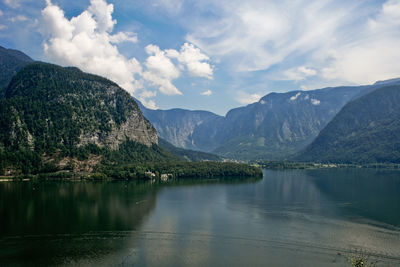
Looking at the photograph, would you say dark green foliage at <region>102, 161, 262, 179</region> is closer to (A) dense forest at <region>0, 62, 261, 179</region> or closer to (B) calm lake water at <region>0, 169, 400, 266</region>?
(A) dense forest at <region>0, 62, 261, 179</region>

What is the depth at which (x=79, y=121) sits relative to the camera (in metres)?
193

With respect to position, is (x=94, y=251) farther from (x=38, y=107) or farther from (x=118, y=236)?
(x=38, y=107)

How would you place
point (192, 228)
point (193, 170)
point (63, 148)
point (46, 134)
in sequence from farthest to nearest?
1. point (46, 134)
2. point (193, 170)
3. point (63, 148)
4. point (192, 228)

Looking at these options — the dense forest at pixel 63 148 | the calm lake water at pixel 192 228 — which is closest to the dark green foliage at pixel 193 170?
the dense forest at pixel 63 148

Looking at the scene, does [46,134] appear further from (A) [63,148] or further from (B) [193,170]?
(B) [193,170]

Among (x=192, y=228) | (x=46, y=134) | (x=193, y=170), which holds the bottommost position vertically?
(x=192, y=228)

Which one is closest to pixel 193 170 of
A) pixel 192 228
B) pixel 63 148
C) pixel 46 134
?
pixel 63 148

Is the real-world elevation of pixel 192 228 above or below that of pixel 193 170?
below

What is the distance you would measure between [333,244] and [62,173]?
114m

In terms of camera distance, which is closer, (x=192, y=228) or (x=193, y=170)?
(x=192, y=228)

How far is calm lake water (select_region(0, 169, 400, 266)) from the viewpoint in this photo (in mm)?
48031

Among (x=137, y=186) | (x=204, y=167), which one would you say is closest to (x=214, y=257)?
(x=137, y=186)

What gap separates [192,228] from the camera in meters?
63.5

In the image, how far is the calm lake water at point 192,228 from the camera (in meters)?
48.0
